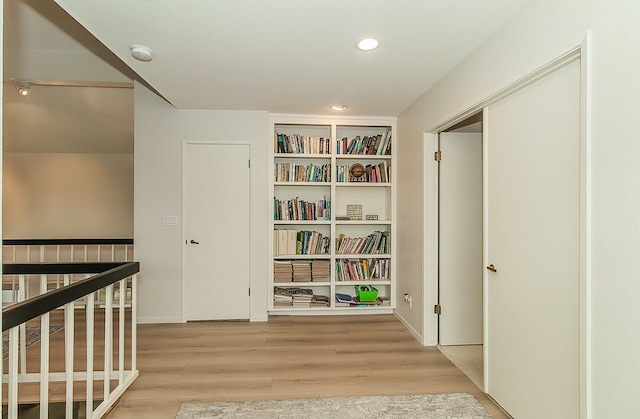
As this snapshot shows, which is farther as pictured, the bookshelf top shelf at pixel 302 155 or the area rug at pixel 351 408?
the bookshelf top shelf at pixel 302 155

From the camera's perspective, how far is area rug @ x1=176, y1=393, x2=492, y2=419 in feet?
6.65

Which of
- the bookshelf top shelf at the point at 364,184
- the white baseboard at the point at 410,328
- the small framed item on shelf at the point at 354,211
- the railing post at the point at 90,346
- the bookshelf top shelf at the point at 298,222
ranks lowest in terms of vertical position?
the white baseboard at the point at 410,328

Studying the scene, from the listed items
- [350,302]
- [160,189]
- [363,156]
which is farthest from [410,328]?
[160,189]

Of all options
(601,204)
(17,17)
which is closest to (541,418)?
(601,204)

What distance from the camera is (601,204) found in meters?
1.34

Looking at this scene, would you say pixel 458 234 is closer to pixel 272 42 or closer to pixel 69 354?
pixel 272 42

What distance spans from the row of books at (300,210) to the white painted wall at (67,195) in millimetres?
2991

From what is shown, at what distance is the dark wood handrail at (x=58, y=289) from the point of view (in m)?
1.32

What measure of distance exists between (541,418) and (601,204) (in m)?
1.18

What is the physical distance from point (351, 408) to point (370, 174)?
2.56 m

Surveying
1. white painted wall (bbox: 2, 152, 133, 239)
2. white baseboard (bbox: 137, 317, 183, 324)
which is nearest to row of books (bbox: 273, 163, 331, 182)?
white baseboard (bbox: 137, 317, 183, 324)

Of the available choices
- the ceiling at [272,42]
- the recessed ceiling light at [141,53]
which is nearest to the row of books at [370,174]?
the ceiling at [272,42]

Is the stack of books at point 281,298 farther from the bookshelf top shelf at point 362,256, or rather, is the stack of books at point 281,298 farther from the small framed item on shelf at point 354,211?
the small framed item on shelf at point 354,211

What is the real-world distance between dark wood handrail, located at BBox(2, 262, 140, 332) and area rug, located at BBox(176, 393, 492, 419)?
0.94m
